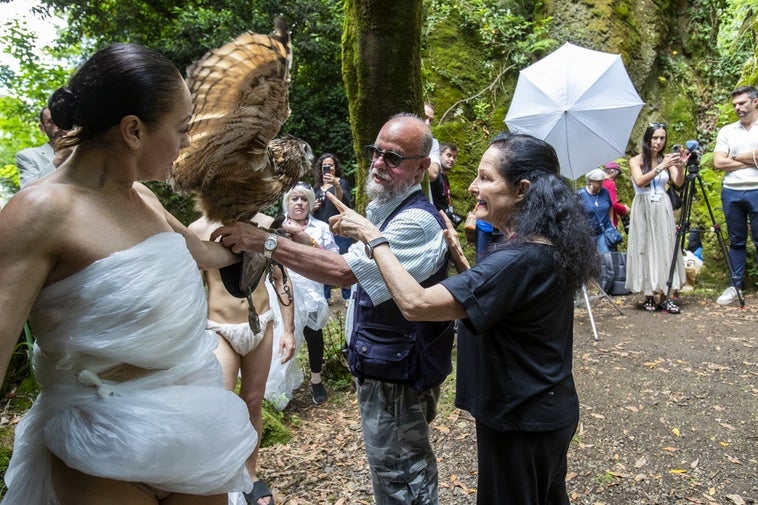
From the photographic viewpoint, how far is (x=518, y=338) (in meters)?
1.90

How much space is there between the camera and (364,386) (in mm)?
2400

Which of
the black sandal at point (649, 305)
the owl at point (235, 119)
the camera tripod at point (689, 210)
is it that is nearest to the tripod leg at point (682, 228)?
the camera tripod at point (689, 210)

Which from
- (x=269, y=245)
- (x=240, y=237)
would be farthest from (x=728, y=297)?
(x=240, y=237)

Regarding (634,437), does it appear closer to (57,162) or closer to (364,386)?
(364,386)

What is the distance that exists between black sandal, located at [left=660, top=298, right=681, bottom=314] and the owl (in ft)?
19.1

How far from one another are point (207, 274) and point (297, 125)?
9.17 m

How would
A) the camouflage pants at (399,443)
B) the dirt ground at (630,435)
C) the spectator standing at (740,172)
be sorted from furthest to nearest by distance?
the spectator standing at (740,172) < the dirt ground at (630,435) < the camouflage pants at (399,443)

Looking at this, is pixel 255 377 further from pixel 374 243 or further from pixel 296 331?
pixel 374 243

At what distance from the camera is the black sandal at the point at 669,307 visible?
20.7 ft

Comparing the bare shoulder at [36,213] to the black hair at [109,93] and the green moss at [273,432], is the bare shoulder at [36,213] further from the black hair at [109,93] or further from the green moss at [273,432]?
the green moss at [273,432]

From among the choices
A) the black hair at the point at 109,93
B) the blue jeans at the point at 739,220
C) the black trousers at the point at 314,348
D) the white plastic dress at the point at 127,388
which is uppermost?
the black hair at the point at 109,93

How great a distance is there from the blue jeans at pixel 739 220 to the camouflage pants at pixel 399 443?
5.64 meters

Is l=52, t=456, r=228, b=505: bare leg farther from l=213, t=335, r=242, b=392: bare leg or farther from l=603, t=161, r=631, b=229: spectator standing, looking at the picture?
l=603, t=161, r=631, b=229: spectator standing

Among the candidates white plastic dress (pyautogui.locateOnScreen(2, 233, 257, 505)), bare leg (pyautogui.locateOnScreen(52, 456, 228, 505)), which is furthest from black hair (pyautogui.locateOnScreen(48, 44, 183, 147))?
bare leg (pyautogui.locateOnScreen(52, 456, 228, 505))
